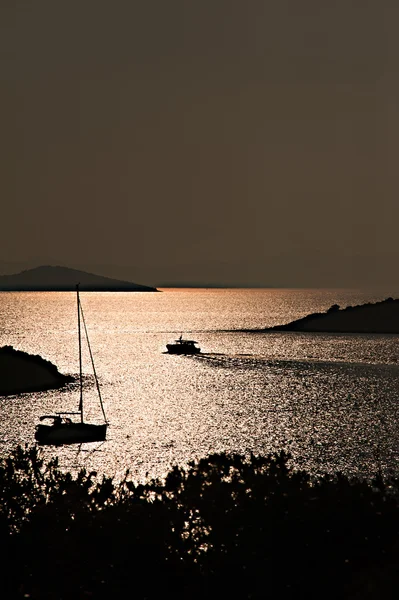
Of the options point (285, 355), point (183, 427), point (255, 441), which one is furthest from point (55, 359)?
point (255, 441)

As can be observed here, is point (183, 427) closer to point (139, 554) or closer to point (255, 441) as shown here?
point (255, 441)

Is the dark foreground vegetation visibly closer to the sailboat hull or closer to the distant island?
the sailboat hull

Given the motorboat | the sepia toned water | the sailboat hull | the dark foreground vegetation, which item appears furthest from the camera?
the motorboat

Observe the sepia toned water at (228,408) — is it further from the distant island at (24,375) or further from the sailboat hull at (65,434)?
the distant island at (24,375)

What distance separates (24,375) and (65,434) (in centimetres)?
3915

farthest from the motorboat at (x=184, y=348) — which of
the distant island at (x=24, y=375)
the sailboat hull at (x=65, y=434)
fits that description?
the sailboat hull at (x=65, y=434)

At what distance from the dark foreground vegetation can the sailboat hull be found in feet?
146

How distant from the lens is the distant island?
314 feet

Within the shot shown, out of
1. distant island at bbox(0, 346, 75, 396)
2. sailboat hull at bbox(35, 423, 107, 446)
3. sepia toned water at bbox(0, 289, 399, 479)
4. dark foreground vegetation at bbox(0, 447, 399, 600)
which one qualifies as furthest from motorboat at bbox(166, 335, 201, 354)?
dark foreground vegetation at bbox(0, 447, 399, 600)

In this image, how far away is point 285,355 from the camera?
500 ft

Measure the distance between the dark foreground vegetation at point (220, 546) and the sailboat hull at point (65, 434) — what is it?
146 feet

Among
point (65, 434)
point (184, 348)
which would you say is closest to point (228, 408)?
point (65, 434)

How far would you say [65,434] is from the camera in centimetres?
6266

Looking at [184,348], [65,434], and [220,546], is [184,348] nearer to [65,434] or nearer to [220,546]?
[65,434]
